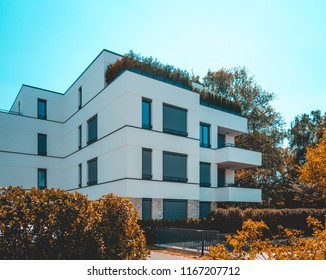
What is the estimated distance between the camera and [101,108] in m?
23.0

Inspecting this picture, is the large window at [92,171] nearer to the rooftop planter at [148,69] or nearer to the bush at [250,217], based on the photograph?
the rooftop planter at [148,69]

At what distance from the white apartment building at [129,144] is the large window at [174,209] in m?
0.06

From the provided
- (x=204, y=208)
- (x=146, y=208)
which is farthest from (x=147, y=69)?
(x=204, y=208)

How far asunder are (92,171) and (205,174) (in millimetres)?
8650

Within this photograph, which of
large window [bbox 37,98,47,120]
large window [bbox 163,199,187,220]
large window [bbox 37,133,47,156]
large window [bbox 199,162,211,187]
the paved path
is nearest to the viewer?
the paved path

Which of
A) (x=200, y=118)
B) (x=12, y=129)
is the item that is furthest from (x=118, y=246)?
(x=12, y=129)

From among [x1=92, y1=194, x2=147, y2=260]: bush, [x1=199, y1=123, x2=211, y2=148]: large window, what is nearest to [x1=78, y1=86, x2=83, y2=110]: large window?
[x1=199, y1=123, x2=211, y2=148]: large window

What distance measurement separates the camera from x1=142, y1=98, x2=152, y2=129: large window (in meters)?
20.9

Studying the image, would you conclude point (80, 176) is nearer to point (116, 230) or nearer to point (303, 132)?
point (116, 230)

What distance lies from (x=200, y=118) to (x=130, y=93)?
743 cm

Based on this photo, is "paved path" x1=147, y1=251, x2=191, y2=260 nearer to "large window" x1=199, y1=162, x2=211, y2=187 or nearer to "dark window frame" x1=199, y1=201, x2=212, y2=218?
"dark window frame" x1=199, y1=201, x2=212, y2=218

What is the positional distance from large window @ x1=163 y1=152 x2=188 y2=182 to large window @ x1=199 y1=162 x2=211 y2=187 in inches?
120

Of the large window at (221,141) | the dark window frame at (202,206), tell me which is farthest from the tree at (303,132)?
the dark window frame at (202,206)

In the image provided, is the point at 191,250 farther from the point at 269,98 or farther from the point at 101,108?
the point at 269,98
